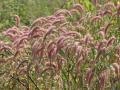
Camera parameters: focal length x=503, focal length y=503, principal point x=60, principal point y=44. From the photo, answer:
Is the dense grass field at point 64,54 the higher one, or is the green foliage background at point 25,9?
the dense grass field at point 64,54

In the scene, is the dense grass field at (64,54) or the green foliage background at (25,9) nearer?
the dense grass field at (64,54)

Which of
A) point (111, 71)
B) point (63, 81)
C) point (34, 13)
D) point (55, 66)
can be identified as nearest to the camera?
point (111, 71)

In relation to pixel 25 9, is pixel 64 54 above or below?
above

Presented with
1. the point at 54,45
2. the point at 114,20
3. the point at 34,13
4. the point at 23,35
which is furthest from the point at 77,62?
the point at 34,13

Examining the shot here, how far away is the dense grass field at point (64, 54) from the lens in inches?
154

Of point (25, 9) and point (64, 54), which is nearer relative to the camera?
point (64, 54)

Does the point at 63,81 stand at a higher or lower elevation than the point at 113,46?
lower

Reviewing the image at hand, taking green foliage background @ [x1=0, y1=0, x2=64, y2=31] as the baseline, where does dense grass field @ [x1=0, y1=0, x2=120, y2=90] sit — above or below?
above

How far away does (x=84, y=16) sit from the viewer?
460cm

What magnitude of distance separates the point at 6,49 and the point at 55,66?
0.47 meters

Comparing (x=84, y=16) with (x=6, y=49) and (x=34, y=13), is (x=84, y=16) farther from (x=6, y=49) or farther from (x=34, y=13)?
(x=34, y=13)

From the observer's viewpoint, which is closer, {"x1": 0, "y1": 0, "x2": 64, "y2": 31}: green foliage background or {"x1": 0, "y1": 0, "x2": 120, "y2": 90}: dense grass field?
{"x1": 0, "y1": 0, "x2": 120, "y2": 90}: dense grass field

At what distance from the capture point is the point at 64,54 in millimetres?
4211

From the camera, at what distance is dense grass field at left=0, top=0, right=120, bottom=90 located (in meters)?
3.91
